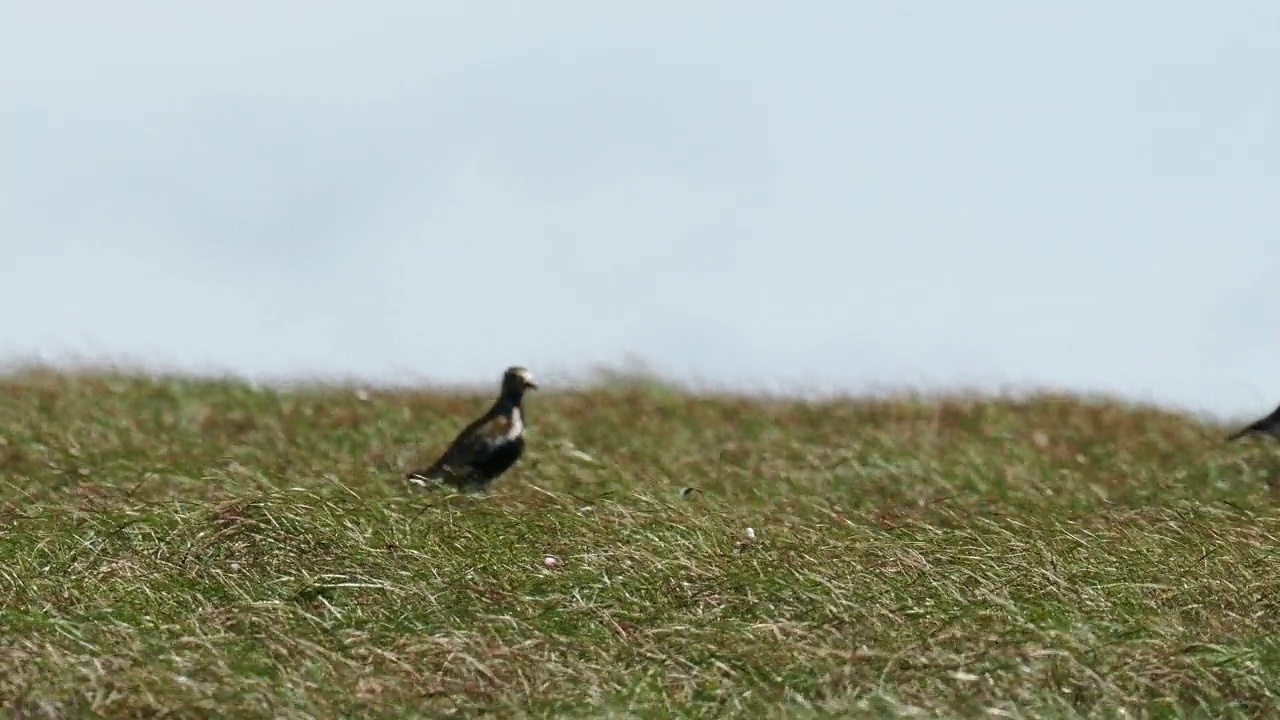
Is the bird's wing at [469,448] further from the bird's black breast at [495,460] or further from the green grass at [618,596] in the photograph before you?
the green grass at [618,596]

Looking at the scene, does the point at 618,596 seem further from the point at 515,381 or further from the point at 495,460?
the point at 515,381

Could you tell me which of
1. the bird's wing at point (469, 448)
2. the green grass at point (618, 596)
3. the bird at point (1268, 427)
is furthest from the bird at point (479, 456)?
the bird at point (1268, 427)

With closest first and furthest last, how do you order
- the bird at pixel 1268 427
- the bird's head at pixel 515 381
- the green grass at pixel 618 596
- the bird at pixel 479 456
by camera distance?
the green grass at pixel 618 596 < the bird at pixel 479 456 < the bird's head at pixel 515 381 < the bird at pixel 1268 427

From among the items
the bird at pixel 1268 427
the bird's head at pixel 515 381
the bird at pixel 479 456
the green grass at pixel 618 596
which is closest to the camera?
the green grass at pixel 618 596

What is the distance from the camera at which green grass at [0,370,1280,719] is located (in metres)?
7.71

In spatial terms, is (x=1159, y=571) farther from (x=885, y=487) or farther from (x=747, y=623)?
(x=885, y=487)

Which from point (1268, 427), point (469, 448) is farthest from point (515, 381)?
point (1268, 427)

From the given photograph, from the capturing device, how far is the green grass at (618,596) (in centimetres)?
771

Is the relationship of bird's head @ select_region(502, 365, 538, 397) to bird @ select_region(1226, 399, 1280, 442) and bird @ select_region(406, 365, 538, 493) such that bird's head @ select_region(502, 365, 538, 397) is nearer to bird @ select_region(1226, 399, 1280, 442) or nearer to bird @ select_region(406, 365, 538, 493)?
bird @ select_region(406, 365, 538, 493)

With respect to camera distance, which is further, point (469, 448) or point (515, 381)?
point (515, 381)

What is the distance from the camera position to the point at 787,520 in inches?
467

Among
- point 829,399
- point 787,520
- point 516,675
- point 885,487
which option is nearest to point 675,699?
point 516,675

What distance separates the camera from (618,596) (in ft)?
30.8

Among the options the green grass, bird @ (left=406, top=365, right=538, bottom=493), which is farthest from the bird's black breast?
the green grass
